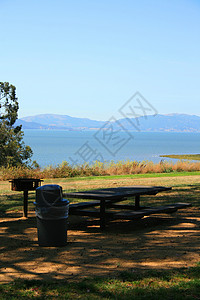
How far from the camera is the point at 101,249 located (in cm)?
616

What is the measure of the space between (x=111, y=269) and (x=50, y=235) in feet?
5.22

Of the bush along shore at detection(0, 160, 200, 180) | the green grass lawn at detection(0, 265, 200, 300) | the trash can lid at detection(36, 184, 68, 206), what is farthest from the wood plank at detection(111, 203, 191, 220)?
the bush along shore at detection(0, 160, 200, 180)

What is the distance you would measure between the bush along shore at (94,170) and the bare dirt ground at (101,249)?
12858 mm

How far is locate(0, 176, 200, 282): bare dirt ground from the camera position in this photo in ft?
16.9

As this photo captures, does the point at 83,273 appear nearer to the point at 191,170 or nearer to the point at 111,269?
the point at 111,269

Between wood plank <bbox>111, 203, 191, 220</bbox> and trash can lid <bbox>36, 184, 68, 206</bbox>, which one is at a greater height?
trash can lid <bbox>36, 184, 68, 206</bbox>

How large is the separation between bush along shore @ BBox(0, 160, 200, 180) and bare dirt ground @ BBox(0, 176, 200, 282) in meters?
12.9

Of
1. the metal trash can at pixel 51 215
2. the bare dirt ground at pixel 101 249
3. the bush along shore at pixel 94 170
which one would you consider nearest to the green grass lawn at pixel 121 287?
the bare dirt ground at pixel 101 249

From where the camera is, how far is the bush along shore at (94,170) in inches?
846

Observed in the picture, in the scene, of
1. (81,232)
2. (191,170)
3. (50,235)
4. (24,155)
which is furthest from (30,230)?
(24,155)

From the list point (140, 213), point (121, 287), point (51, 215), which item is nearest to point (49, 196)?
point (51, 215)

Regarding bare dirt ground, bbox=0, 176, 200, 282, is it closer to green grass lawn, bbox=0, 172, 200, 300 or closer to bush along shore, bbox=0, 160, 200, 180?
green grass lawn, bbox=0, 172, 200, 300

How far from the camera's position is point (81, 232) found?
762 centimetres

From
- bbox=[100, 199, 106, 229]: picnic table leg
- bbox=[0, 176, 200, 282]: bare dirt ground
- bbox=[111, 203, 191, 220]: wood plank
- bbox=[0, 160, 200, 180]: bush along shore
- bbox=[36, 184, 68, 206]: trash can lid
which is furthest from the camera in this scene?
bbox=[0, 160, 200, 180]: bush along shore
